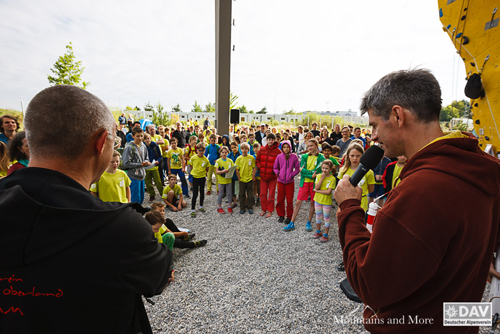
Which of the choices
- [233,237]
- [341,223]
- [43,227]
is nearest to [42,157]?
[43,227]

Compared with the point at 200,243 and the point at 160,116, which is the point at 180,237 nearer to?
the point at 200,243

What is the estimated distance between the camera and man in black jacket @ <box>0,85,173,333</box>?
0.64m

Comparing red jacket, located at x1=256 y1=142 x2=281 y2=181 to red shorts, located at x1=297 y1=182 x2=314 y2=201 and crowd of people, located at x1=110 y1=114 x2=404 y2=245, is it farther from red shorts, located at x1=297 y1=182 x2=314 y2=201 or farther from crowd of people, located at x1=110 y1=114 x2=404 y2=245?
red shorts, located at x1=297 y1=182 x2=314 y2=201

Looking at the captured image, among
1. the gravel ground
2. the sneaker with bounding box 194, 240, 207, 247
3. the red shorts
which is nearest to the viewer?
the gravel ground

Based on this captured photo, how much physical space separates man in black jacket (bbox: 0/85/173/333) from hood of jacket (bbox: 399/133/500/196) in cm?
108

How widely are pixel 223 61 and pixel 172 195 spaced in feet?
20.2

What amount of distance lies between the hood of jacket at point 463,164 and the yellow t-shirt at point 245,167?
5008 mm

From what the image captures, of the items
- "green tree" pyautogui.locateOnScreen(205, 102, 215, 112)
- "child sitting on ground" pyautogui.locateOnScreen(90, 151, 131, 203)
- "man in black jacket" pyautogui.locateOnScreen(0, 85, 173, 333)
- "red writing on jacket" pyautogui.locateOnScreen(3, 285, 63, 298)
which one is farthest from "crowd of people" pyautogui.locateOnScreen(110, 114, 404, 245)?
"green tree" pyautogui.locateOnScreen(205, 102, 215, 112)

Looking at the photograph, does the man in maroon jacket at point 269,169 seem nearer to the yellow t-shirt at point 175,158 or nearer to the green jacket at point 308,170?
the green jacket at point 308,170

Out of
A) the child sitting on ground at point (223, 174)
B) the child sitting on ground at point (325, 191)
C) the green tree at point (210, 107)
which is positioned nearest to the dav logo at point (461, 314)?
the child sitting on ground at point (325, 191)

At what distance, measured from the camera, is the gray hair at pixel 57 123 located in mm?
797

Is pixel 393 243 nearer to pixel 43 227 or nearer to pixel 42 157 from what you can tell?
pixel 43 227

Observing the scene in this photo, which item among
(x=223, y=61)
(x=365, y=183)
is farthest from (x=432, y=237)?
(x=223, y=61)

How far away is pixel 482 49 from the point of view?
111 inches
